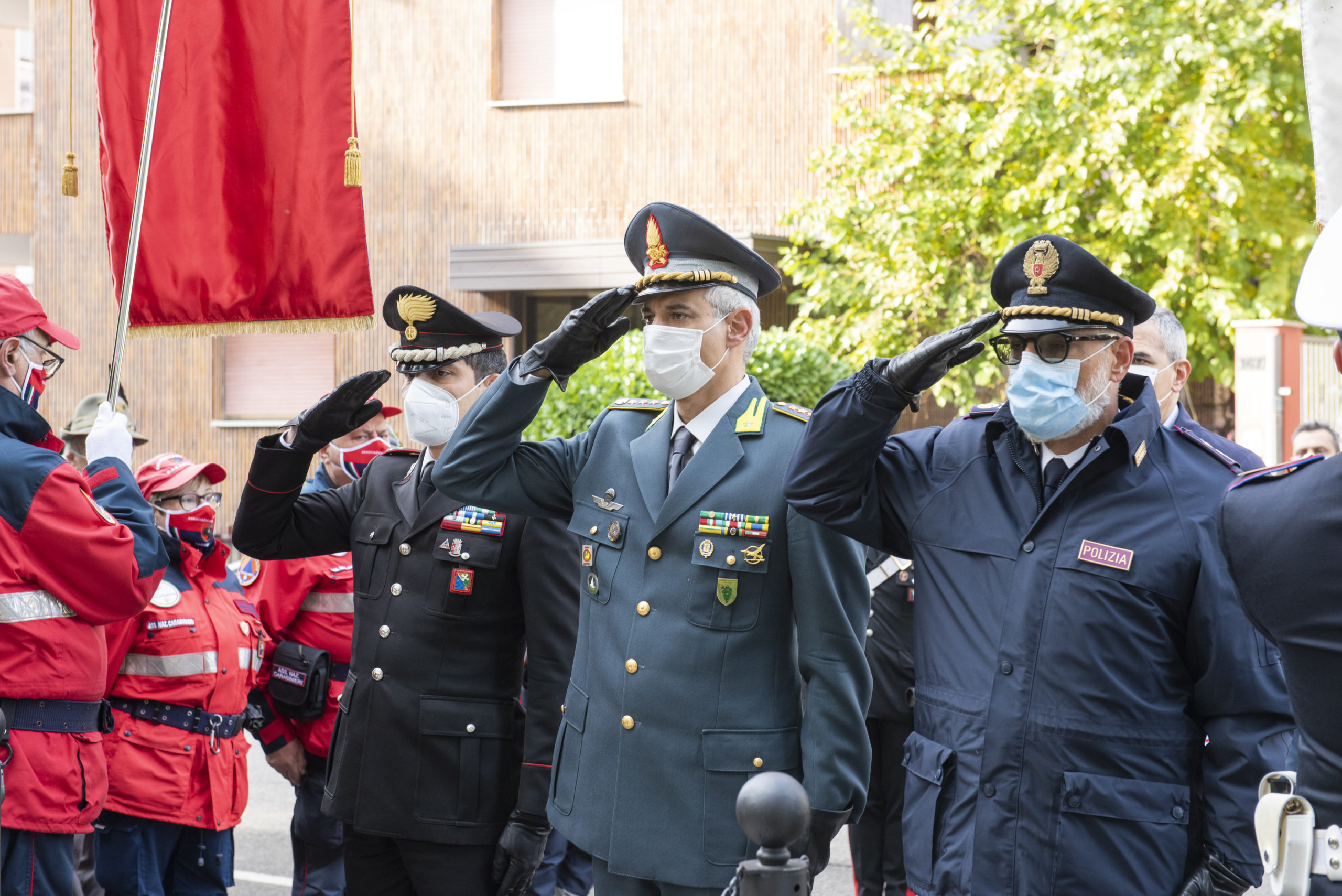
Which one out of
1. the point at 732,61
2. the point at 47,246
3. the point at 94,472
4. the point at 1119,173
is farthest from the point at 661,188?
the point at 94,472

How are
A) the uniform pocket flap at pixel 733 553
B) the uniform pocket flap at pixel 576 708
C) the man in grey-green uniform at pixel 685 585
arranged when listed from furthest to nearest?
1. the uniform pocket flap at pixel 576 708
2. the uniform pocket flap at pixel 733 553
3. the man in grey-green uniform at pixel 685 585

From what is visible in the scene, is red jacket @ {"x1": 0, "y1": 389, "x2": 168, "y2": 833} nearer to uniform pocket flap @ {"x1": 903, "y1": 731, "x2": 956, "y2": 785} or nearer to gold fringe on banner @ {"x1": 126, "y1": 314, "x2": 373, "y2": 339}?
gold fringe on banner @ {"x1": 126, "y1": 314, "x2": 373, "y2": 339}

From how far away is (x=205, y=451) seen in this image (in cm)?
1802

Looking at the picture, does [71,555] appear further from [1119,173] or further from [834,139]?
[834,139]

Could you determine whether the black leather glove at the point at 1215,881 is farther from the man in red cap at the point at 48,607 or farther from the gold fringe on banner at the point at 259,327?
the gold fringe on banner at the point at 259,327

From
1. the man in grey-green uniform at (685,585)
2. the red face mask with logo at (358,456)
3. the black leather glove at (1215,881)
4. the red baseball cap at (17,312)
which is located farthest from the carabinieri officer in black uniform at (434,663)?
the red face mask with logo at (358,456)

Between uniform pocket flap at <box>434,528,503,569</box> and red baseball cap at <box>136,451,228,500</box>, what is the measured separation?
1480mm

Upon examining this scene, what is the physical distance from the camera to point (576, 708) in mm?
3527

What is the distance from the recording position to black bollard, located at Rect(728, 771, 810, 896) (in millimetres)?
2215

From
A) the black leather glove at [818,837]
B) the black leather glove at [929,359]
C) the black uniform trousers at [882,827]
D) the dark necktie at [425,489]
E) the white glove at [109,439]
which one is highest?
the black leather glove at [929,359]

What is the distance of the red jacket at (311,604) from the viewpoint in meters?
5.68

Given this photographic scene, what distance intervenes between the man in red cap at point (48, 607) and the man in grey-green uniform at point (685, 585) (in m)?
1.14

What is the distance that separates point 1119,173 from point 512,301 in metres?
7.90

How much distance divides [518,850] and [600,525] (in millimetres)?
1046
